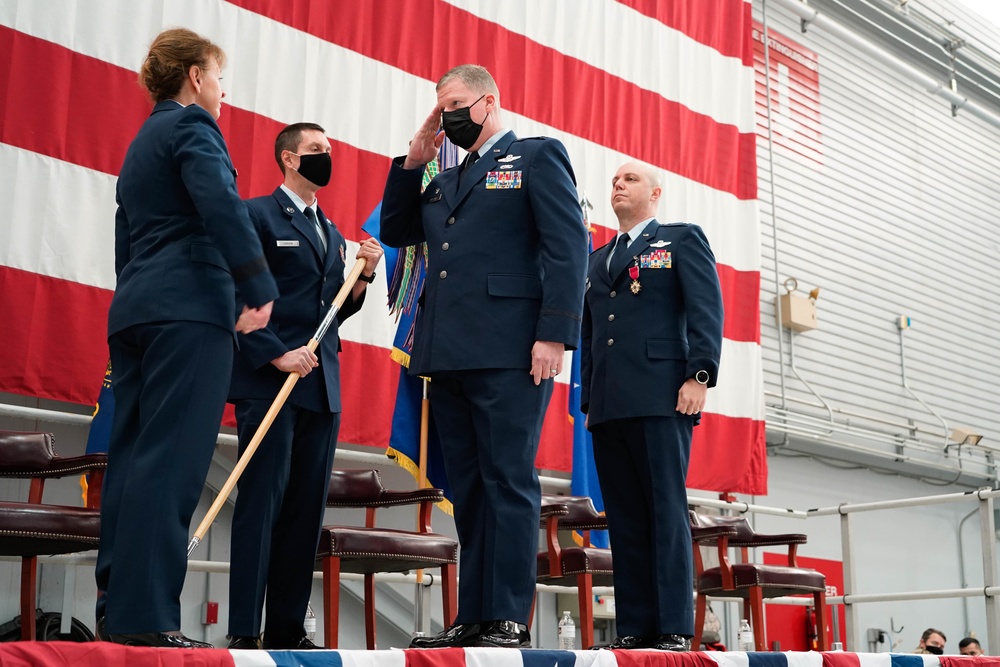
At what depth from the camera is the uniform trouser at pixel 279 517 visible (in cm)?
264

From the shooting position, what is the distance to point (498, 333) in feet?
8.22

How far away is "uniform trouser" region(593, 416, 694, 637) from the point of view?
2889 millimetres

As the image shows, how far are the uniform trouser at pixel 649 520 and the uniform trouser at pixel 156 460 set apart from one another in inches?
50.5

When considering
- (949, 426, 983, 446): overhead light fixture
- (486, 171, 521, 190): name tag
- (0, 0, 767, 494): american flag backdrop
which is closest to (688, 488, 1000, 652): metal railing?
(0, 0, 767, 494): american flag backdrop

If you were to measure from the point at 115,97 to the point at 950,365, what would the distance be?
782cm

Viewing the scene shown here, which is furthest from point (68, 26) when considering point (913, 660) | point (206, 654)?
point (913, 660)

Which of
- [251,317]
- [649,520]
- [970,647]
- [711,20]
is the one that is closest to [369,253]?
[251,317]

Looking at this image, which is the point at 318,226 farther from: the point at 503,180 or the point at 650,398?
the point at 650,398

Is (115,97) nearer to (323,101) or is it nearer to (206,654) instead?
(323,101)

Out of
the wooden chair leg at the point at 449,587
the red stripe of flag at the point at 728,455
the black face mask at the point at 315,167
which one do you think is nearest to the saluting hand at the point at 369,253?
the black face mask at the point at 315,167

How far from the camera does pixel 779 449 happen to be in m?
7.84

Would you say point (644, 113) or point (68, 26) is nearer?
point (68, 26)

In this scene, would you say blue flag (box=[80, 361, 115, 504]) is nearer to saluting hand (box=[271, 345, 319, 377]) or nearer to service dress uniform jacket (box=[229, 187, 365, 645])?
service dress uniform jacket (box=[229, 187, 365, 645])

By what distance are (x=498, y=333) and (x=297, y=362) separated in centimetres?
57
